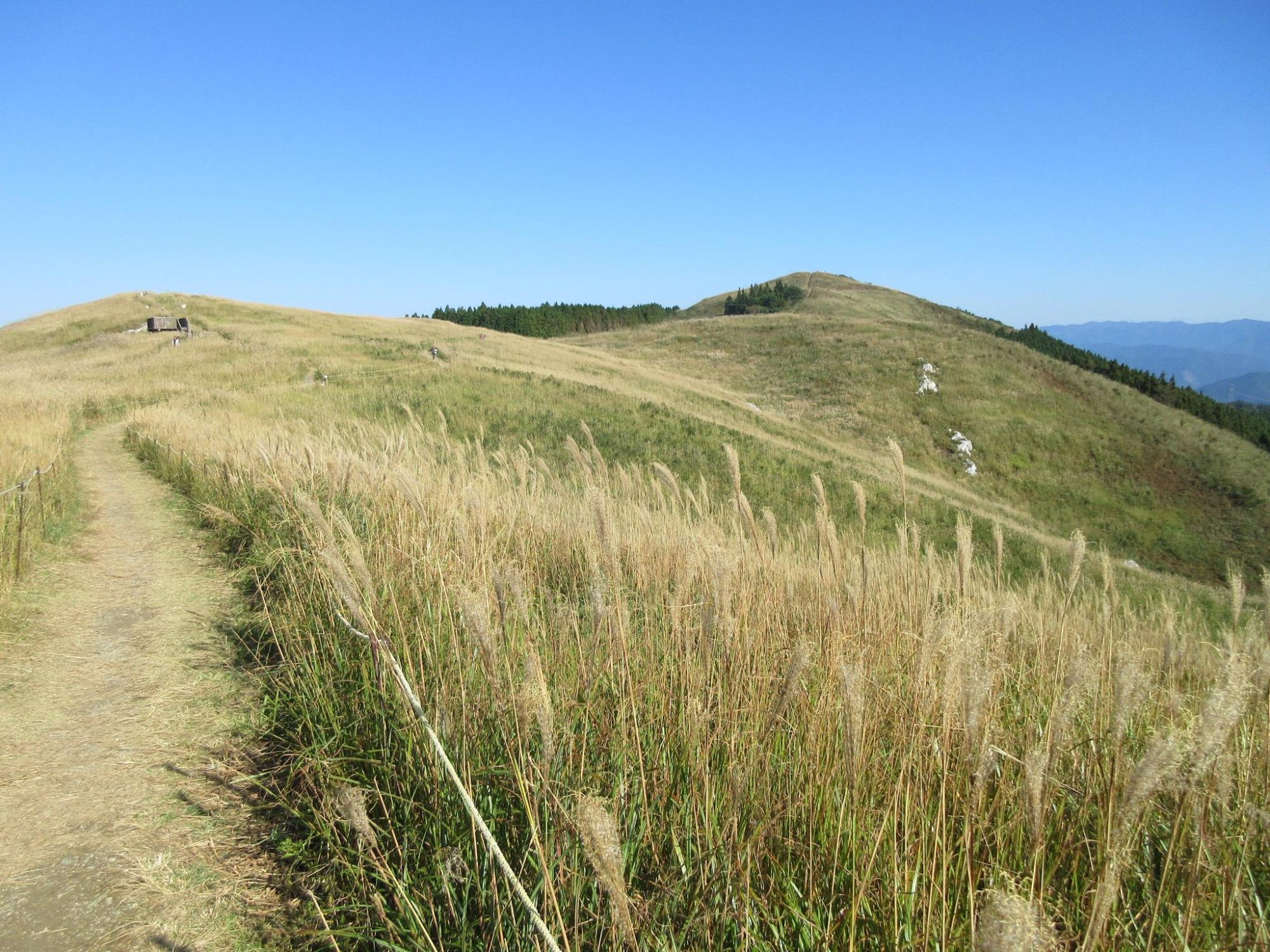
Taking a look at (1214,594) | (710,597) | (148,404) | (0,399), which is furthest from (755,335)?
(710,597)

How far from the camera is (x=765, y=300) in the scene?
344 feet

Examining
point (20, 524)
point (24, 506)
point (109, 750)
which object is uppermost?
point (24, 506)

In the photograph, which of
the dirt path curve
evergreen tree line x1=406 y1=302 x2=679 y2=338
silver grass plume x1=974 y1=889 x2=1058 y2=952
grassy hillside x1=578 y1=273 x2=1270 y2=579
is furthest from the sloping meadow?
evergreen tree line x1=406 y1=302 x2=679 y2=338

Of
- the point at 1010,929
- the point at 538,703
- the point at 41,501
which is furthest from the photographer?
the point at 41,501

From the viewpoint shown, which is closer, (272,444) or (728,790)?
(728,790)

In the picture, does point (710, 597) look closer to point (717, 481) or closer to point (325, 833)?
point (325, 833)

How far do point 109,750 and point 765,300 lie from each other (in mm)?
107729

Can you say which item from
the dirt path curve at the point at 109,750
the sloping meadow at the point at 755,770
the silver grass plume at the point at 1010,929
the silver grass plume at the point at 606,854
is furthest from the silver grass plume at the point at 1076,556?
the dirt path curve at the point at 109,750

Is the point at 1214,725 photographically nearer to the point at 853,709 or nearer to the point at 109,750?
the point at 853,709

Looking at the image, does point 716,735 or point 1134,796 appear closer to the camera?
point 1134,796

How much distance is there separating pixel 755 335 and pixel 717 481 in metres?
52.5

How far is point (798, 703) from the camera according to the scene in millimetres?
2594

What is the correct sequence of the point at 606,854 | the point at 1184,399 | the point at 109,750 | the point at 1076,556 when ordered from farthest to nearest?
the point at 1184,399 → the point at 109,750 → the point at 1076,556 → the point at 606,854

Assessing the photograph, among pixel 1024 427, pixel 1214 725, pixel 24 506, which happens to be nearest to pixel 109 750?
pixel 1214 725
